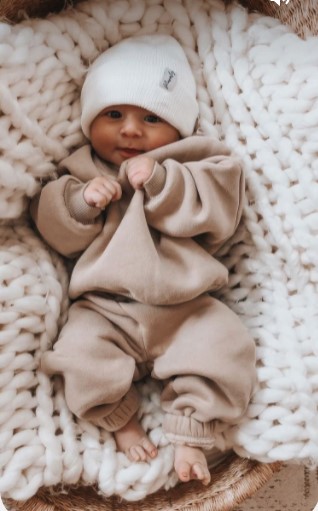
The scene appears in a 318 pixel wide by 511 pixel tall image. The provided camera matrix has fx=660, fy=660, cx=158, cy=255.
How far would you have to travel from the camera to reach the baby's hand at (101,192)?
94cm

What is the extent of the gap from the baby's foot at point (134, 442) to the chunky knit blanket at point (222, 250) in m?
0.02

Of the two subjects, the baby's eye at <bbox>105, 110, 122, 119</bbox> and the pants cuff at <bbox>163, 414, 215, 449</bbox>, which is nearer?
the pants cuff at <bbox>163, 414, 215, 449</bbox>

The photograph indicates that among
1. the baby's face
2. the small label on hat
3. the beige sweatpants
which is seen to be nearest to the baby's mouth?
the baby's face

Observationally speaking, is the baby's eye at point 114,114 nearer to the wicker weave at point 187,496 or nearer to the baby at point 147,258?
the baby at point 147,258

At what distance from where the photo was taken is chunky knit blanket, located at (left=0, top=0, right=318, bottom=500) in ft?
3.05

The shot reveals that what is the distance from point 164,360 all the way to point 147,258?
15cm

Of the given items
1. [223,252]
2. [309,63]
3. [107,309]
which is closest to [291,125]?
[309,63]

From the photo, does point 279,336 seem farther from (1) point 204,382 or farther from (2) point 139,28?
(2) point 139,28

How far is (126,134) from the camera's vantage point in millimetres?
1013

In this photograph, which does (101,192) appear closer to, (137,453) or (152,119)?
(152,119)

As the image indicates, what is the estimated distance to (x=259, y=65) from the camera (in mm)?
1040

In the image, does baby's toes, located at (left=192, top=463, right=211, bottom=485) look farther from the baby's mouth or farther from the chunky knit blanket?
the baby's mouth

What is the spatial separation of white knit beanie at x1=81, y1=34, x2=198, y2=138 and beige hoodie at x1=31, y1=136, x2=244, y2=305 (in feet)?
0.19

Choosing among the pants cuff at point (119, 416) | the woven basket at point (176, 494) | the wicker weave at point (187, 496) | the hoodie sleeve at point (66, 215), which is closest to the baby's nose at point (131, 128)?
the hoodie sleeve at point (66, 215)
